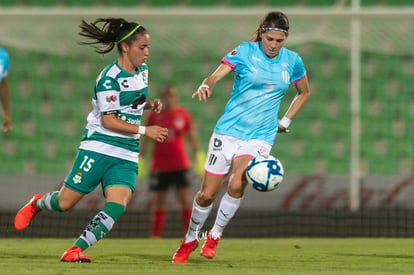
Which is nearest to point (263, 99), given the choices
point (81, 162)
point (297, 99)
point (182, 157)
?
point (297, 99)

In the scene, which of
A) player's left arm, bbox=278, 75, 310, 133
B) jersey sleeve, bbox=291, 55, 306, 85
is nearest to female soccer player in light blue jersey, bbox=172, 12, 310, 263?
jersey sleeve, bbox=291, 55, 306, 85

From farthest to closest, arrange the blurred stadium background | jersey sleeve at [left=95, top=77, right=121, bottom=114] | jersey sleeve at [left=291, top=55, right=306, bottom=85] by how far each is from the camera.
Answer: the blurred stadium background
jersey sleeve at [left=291, top=55, right=306, bottom=85]
jersey sleeve at [left=95, top=77, right=121, bottom=114]

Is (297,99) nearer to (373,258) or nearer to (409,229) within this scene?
(373,258)

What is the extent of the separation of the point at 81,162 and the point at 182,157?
20.7ft

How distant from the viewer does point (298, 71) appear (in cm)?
994

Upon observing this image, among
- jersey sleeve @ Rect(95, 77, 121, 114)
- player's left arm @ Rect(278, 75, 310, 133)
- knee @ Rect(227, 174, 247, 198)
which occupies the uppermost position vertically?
jersey sleeve @ Rect(95, 77, 121, 114)

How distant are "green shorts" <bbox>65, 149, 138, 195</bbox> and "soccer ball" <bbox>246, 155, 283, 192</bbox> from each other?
0.91 m

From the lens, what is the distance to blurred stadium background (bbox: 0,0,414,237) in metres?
16.3

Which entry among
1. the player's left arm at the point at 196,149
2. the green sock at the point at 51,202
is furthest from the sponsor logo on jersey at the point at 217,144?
the player's left arm at the point at 196,149

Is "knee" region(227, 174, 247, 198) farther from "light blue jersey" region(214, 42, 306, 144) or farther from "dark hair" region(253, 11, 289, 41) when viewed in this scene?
"dark hair" region(253, 11, 289, 41)

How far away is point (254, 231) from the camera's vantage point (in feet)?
51.5

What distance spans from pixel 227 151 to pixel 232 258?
0.98 m

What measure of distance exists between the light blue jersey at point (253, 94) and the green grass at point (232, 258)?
1.07 metres

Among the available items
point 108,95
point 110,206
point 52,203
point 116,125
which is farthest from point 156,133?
point 52,203
